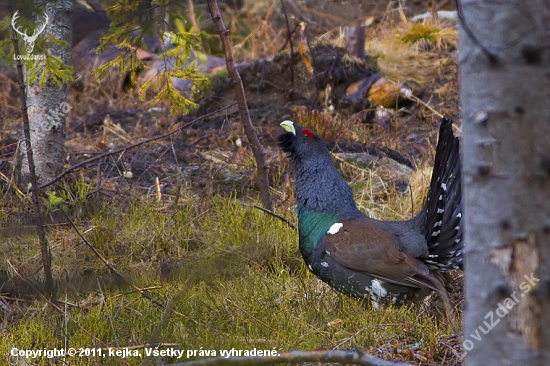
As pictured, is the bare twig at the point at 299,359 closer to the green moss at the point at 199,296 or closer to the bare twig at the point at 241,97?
the green moss at the point at 199,296

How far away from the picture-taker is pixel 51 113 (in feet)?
17.3

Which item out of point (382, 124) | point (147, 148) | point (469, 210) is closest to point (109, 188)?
point (147, 148)

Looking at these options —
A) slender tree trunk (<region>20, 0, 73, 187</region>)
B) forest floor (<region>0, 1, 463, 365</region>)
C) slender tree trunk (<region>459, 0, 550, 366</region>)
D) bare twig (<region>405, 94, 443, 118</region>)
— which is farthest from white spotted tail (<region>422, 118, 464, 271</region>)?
bare twig (<region>405, 94, 443, 118</region>)

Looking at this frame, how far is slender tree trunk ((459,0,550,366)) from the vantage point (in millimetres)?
1478

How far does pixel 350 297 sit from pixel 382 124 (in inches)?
175

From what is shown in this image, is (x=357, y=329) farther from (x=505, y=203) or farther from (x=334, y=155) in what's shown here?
(x=334, y=155)

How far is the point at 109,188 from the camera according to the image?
5.74 meters

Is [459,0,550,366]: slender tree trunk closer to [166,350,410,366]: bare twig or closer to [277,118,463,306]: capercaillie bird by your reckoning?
[166,350,410,366]: bare twig

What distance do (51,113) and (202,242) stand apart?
1618mm

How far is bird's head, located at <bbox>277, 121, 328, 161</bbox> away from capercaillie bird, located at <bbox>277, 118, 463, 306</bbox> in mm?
324

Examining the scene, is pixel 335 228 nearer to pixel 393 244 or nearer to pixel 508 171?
pixel 393 244

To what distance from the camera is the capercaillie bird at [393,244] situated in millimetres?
4020

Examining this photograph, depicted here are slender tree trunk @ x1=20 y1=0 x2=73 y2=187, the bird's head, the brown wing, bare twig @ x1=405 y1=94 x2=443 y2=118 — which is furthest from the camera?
bare twig @ x1=405 y1=94 x2=443 y2=118

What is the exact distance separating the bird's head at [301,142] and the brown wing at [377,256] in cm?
60
